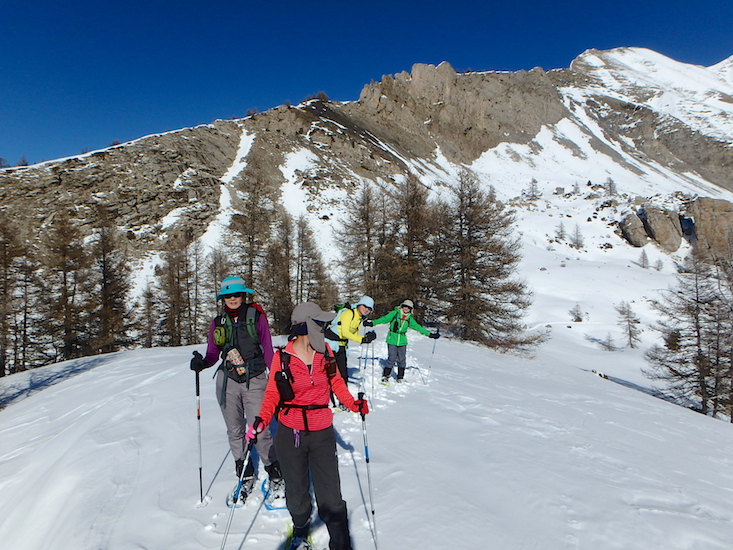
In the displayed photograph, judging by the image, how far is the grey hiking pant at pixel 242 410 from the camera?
3.88m

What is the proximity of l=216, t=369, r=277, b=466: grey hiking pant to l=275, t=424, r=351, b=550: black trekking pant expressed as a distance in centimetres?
104

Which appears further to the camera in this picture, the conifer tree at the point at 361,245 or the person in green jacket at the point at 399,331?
the conifer tree at the point at 361,245

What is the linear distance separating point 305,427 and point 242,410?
1.42 m

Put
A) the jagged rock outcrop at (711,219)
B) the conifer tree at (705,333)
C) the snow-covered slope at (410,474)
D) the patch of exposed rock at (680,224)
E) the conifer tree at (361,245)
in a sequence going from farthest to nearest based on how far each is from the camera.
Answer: the patch of exposed rock at (680,224), the jagged rock outcrop at (711,219), the conifer tree at (361,245), the conifer tree at (705,333), the snow-covered slope at (410,474)

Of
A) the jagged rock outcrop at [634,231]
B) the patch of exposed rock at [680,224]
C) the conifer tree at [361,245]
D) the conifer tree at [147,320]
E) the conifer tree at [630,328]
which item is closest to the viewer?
the conifer tree at [361,245]

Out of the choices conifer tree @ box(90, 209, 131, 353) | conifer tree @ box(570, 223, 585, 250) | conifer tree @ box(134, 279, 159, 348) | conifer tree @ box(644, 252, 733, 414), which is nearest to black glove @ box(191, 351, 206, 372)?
conifer tree @ box(90, 209, 131, 353)

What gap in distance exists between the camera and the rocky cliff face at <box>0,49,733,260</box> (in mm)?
33688

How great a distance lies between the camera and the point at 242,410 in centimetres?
397

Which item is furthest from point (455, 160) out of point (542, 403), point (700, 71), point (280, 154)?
point (700, 71)

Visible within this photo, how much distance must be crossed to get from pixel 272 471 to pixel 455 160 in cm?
9431

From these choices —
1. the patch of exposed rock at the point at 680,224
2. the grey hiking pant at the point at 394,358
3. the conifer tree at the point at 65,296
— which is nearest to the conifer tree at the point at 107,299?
the conifer tree at the point at 65,296

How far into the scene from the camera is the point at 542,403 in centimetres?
811

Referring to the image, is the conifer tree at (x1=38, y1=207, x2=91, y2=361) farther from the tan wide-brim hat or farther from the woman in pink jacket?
the tan wide-brim hat

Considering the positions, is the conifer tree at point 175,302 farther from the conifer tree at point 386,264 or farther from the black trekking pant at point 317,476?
the black trekking pant at point 317,476
